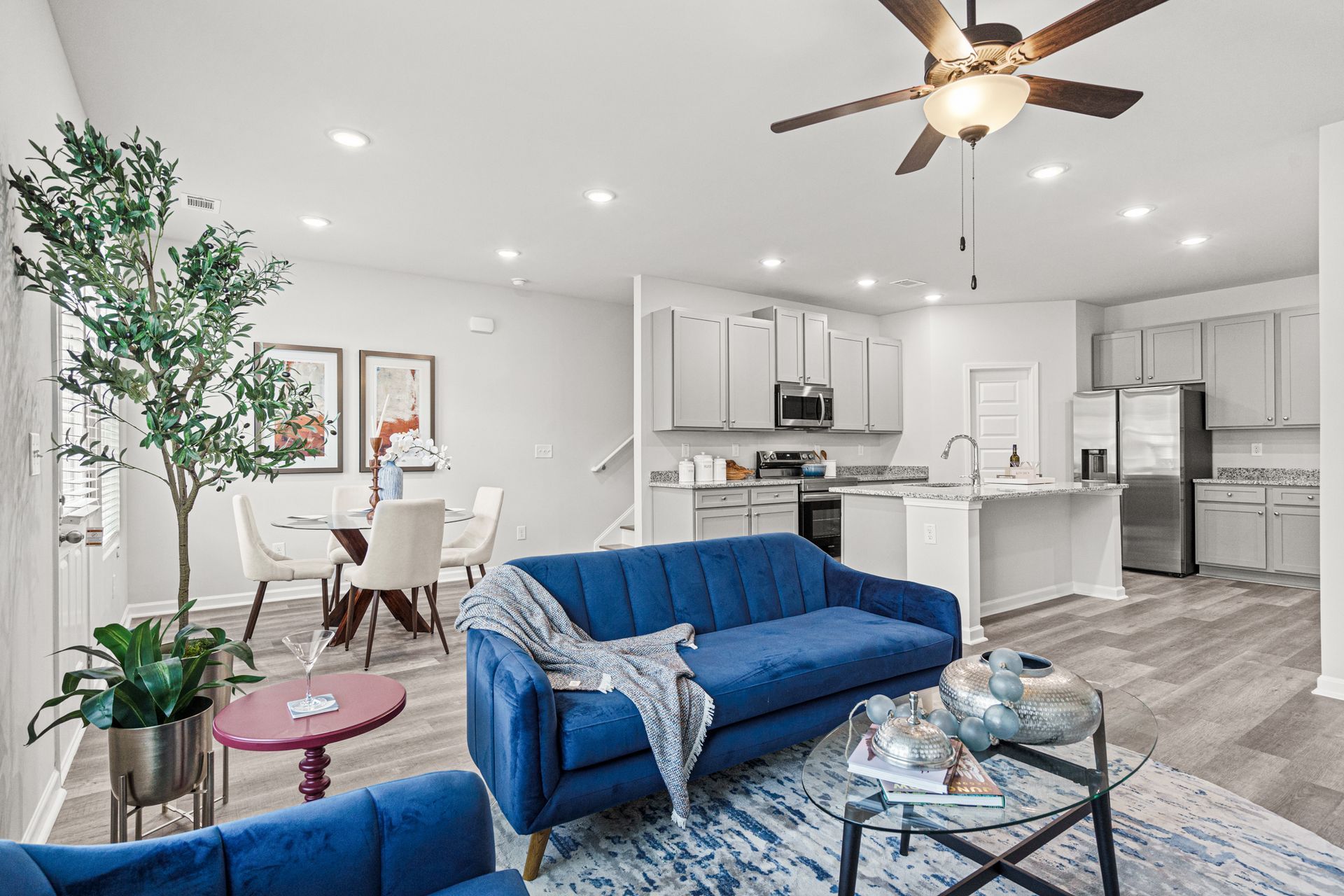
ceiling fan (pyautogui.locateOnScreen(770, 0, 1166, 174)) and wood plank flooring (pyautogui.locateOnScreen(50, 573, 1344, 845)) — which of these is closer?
ceiling fan (pyautogui.locateOnScreen(770, 0, 1166, 174))

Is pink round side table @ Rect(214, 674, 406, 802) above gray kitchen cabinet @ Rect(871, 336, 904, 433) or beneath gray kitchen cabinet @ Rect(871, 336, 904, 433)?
beneath

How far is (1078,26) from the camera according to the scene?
5.95 feet

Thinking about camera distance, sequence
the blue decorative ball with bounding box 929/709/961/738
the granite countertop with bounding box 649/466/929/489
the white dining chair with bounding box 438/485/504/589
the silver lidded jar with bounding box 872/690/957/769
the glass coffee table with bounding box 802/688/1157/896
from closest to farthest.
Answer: the glass coffee table with bounding box 802/688/1157/896, the silver lidded jar with bounding box 872/690/957/769, the blue decorative ball with bounding box 929/709/961/738, the white dining chair with bounding box 438/485/504/589, the granite countertop with bounding box 649/466/929/489

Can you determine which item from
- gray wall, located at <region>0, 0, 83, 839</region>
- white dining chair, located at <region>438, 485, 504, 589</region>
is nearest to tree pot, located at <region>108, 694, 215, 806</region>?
gray wall, located at <region>0, 0, 83, 839</region>

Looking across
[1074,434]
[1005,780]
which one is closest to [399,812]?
[1005,780]

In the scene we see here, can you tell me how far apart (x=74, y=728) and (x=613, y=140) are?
132 inches

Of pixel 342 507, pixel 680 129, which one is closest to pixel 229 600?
pixel 342 507

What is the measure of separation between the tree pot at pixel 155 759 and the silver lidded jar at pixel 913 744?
1.63 m

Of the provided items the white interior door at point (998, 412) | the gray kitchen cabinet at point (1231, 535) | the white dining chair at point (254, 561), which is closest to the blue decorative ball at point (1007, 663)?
the white dining chair at point (254, 561)

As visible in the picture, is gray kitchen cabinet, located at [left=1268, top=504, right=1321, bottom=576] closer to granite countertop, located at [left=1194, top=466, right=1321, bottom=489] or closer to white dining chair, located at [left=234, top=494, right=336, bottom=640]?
granite countertop, located at [left=1194, top=466, right=1321, bottom=489]

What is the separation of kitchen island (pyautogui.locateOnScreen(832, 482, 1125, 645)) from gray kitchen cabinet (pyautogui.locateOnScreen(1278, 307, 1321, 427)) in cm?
217

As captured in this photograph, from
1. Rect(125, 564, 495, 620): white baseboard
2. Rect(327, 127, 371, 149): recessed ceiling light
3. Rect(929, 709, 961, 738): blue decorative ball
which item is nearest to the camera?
Rect(929, 709, 961, 738): blue decorative ball

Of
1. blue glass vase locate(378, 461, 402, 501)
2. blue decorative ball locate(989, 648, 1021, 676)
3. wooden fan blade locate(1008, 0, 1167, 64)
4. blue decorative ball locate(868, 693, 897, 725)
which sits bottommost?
blue decorative ball locate(868, 693, 897, 725)

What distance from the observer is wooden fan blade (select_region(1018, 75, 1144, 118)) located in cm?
205
